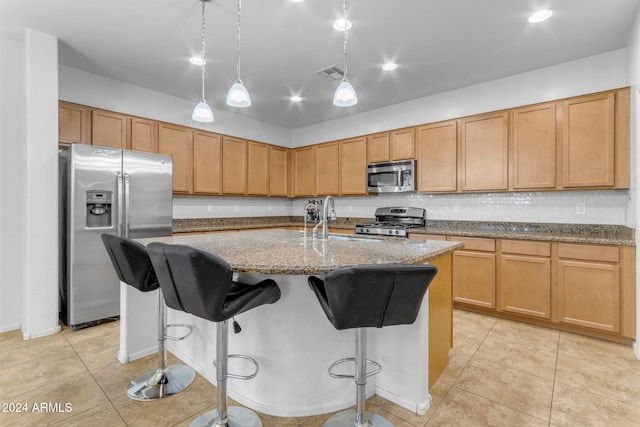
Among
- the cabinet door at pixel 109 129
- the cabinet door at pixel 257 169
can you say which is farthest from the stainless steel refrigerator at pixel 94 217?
the cabinet door at pixel 257 169

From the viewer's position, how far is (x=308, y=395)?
173 centimetres

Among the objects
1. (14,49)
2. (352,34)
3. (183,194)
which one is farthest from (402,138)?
(14,49)

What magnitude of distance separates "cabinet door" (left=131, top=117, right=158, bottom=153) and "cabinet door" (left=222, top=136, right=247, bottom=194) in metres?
0.97

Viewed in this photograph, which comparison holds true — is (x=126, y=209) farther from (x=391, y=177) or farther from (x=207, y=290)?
(x=391, y=177)

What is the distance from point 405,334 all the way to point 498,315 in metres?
2.12

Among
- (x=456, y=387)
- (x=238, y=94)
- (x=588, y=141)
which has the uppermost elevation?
(x=238, y=94)

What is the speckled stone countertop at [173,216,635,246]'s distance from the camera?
2.87 m

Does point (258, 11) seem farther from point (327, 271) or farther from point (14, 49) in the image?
point (14, 49)

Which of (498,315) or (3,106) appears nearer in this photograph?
(3,106)

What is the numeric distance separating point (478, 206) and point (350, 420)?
3.15 meters

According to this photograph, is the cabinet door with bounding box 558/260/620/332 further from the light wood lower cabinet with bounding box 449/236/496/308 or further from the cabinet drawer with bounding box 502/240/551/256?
the light wood lower cabinet with bounding box 449/236/496/308

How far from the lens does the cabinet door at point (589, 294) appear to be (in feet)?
8.83

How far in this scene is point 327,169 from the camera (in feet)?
17.2

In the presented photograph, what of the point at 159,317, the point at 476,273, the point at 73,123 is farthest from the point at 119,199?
the point at 476,273
